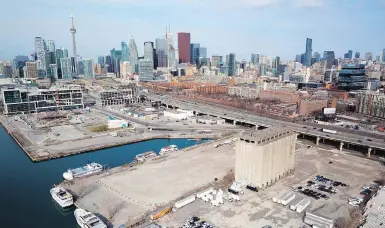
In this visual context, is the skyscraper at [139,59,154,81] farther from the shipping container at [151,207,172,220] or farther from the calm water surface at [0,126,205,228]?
the shipping container at [151,207,172,220]

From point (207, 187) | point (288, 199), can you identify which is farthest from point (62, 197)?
point (288, 199)

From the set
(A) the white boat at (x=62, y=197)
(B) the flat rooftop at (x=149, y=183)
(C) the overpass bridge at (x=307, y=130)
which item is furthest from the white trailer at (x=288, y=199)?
(C) the overpass bridge at (x=307, y=130)

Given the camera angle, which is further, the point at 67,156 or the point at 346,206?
the point at 67,156

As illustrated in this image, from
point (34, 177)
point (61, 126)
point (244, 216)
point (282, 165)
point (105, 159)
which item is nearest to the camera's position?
point (244, 216)

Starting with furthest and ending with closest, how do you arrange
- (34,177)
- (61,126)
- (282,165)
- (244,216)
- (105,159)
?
(61,126), (105,159), (34,177), (282,165), (244,216)

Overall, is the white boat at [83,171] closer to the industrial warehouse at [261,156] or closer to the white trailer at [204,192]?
the white trailer at [204,192]

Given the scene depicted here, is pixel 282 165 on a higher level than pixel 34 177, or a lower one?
higher

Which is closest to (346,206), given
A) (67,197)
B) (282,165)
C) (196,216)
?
(282,165)

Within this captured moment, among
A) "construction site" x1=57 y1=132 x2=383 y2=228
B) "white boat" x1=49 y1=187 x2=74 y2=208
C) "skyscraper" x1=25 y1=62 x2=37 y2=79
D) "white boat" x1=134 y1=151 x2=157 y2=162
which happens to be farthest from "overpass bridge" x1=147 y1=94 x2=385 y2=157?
"skyscraper" x1=25 y1=62 x2=37 y2=79

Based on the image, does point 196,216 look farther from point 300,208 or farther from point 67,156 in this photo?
point 67,156
